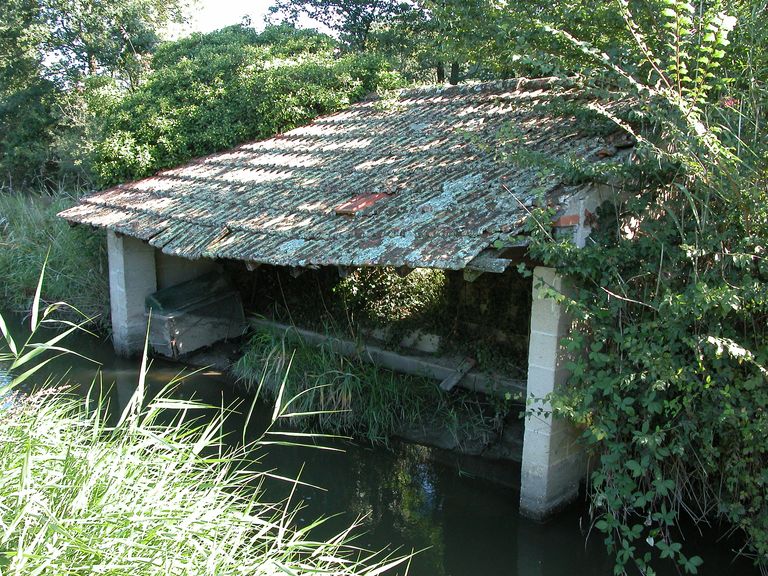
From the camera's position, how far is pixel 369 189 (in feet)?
23.4

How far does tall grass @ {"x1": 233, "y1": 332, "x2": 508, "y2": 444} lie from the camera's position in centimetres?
762

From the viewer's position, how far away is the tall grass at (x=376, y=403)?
7.62 m

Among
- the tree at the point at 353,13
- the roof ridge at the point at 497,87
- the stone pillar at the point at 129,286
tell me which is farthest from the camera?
the tree at the point at 353,13

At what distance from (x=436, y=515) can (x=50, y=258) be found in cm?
971

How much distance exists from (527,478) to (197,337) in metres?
5.78

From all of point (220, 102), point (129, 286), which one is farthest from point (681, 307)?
point (220, 102)

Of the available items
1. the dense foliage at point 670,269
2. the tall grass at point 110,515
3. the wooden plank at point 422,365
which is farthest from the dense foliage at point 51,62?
the tall grass at point 110,515

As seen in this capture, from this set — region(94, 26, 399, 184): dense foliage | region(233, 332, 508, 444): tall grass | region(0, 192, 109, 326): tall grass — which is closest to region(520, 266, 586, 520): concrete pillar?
region(233, 332, 508, 444): tall grass

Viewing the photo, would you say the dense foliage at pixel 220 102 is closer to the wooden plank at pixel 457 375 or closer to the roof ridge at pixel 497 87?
the roof ridge at pixel 497 87

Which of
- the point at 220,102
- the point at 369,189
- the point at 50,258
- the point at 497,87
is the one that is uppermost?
the point at 497,87

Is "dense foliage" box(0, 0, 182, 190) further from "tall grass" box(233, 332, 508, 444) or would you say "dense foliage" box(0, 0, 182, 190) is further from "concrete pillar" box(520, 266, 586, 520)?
"concrete pillar" box(520, 266, 586, 520)

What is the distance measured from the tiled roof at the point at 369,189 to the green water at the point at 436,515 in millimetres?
1906

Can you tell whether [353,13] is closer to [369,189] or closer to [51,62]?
[51,62]

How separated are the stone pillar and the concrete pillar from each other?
638 centimetres
